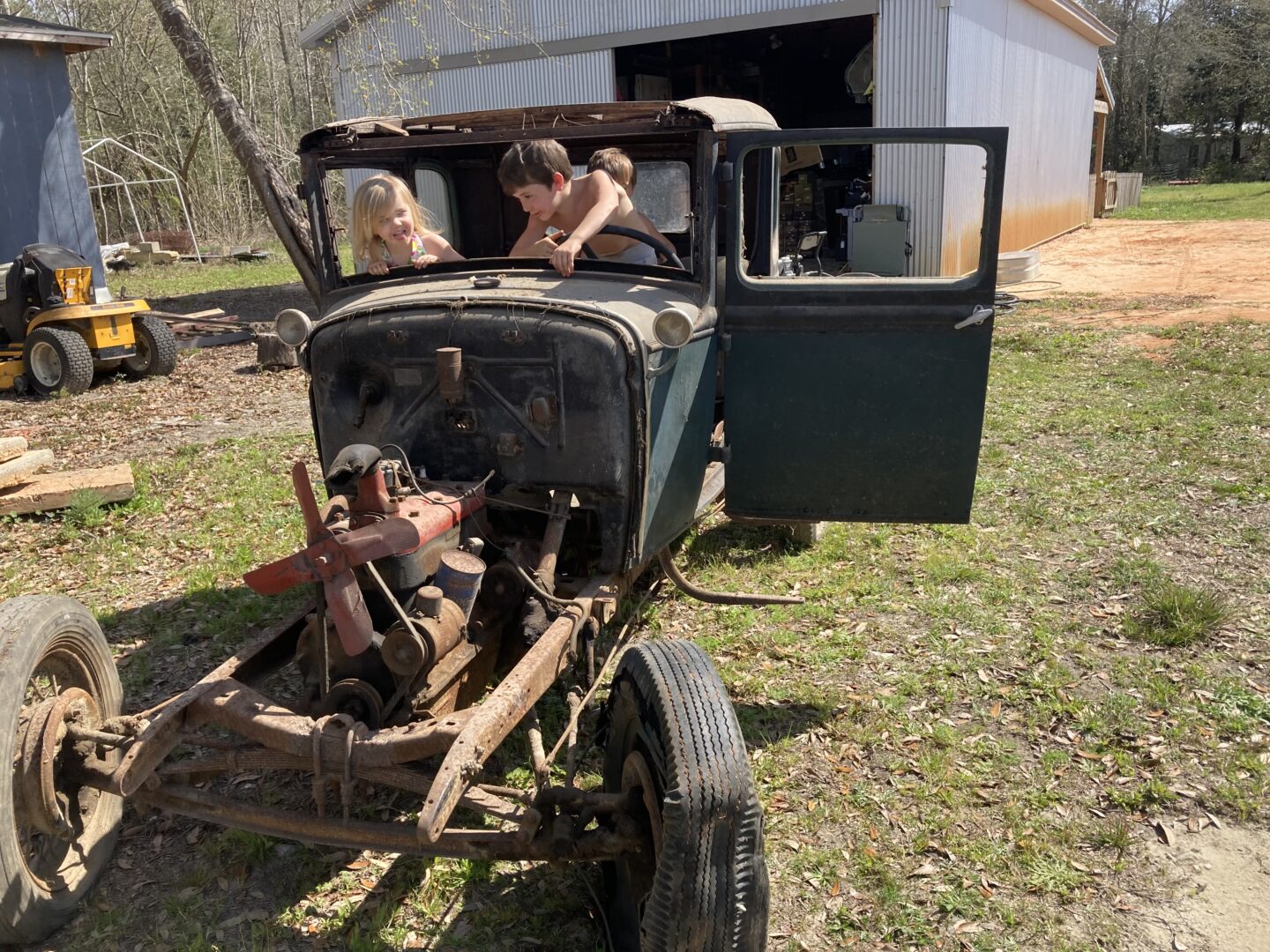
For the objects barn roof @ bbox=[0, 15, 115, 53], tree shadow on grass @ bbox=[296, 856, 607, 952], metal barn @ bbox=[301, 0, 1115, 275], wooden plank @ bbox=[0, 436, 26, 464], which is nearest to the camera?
tree shadow on grass @ bbox=[296, 856, 607, 952]

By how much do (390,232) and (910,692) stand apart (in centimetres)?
289

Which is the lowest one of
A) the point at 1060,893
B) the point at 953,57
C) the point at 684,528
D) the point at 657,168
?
the point at 1060,893

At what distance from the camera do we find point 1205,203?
1107 inches

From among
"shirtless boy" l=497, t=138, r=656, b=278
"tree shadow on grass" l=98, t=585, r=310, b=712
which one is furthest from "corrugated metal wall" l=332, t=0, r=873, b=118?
"shirtless boy" l=497, t=138, r=656, b=278

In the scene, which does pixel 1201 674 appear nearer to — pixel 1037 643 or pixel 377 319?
pixel 1037 643

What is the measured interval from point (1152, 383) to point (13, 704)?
342 inches

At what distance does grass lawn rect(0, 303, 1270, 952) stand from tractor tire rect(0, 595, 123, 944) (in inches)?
6.0

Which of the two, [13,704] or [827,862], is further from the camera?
[827,862]

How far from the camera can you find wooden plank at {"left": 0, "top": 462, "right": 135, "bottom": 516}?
6.21 metres

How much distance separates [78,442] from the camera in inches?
322

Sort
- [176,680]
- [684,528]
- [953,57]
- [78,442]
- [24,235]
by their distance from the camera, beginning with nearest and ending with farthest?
[684,528] < [176,680] < [78,442] < [953,57] < [24,235]

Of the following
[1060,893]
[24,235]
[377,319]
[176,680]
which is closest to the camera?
[1060,893]

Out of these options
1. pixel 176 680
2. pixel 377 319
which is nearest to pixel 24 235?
pixel 176 680

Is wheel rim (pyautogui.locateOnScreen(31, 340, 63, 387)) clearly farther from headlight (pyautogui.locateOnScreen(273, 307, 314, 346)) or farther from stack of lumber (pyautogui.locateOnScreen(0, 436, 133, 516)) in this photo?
headlight (pyautogui.locateOnScreen(273, 307, 314, 346))
